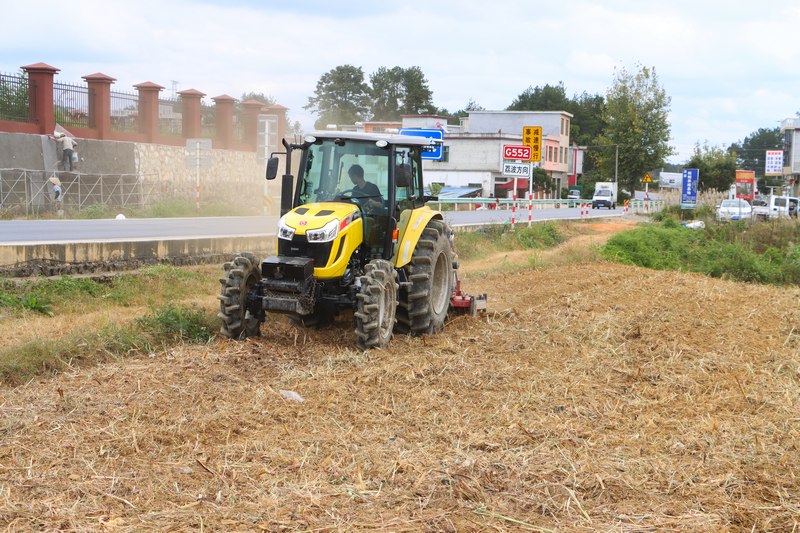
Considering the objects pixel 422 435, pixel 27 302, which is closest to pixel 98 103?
pixel 27 302

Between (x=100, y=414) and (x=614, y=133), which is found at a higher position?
(x=614, y=133)

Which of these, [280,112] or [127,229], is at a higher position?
[280,112]

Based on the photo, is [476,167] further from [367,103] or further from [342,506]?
[342,506]

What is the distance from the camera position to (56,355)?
33.2 ft

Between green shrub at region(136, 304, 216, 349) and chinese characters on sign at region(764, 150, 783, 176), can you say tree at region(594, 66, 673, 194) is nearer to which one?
chinese characters on sign at region(764, 150, 783, 176)

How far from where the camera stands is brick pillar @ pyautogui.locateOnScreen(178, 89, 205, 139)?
124ft

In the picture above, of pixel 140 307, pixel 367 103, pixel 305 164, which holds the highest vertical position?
pixel 367 103

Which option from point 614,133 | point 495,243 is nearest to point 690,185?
point 614,133

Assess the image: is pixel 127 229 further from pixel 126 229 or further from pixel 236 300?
pixel 236 300

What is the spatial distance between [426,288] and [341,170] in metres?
1.81

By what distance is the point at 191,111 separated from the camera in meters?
38.3

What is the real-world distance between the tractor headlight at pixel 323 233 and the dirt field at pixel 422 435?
129 centimetres

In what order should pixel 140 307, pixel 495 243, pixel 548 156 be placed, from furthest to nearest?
pixel 548 156
pixel 495 243
pixel 140 307

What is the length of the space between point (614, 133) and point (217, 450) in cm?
6636
